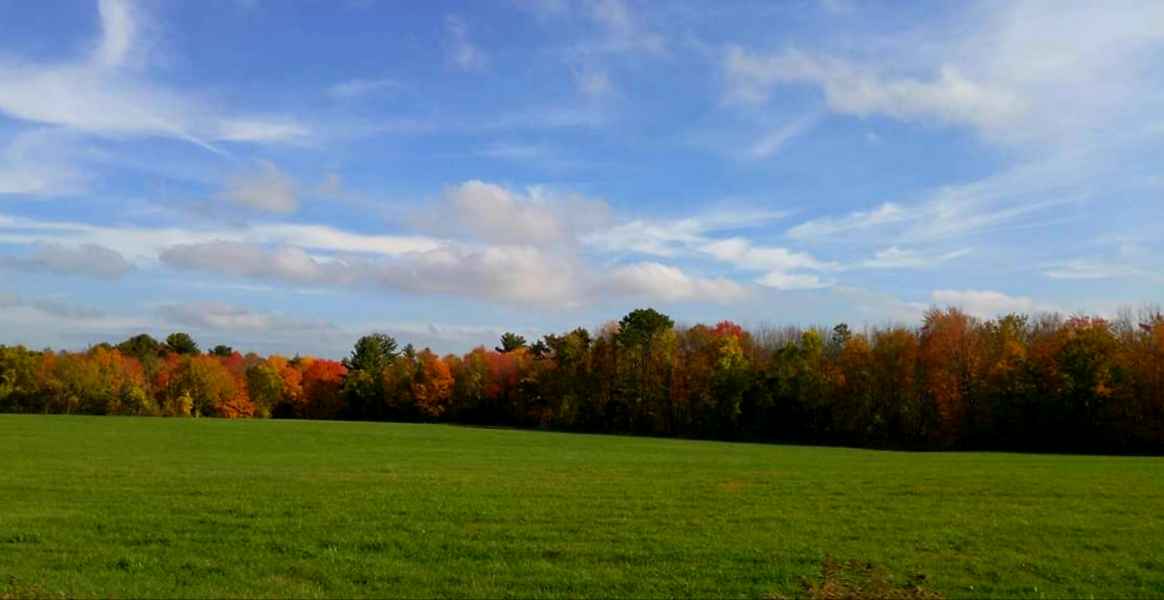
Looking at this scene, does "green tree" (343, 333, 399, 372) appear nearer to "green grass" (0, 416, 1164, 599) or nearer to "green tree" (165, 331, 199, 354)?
"green tree" (165, 331, 199, 354)

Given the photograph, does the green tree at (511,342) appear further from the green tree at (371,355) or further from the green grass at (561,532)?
the green grass at (561,532)

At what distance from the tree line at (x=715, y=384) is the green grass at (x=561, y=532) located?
43.1m

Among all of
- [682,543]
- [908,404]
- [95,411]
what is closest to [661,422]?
[908,404]

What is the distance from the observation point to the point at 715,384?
332 feet

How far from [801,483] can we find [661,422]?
80.2 m

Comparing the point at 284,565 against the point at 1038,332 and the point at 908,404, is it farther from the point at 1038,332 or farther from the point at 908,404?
the point at 1038,332

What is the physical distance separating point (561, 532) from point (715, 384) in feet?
278

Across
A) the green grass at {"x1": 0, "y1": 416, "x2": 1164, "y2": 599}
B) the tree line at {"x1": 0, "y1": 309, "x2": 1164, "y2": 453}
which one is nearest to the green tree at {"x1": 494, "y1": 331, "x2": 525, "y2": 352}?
the tree line at {"x1": 0, "y1": 309, "x2": 1164, "y2": 453}

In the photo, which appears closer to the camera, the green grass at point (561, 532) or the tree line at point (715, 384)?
the green grass at point (561, 532)

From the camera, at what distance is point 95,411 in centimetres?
11981

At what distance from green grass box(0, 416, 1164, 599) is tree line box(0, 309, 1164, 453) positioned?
141 feet

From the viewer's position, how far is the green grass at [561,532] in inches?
543

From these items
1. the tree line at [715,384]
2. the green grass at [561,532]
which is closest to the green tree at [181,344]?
the tree line at [715,384]

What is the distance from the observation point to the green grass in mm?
13789
